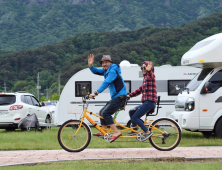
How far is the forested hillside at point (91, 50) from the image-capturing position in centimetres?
5262

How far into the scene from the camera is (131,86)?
55.4 ft

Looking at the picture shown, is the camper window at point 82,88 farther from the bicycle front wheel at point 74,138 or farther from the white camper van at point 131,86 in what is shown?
the bicycle front wheel at point 74,138

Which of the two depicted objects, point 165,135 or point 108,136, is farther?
point 165,135

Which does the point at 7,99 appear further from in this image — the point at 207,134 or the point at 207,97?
the point at 207,97

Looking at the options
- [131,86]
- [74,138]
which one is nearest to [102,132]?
[74,138]

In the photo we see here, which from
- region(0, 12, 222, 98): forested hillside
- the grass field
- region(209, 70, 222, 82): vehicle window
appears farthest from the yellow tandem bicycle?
region(0, 12, 222, 98): forested hillside

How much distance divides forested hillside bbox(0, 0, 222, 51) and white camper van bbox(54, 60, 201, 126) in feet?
299

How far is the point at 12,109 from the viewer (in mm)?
15789

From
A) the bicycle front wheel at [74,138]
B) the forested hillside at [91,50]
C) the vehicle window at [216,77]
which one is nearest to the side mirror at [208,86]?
the vehicle window at [216,77]

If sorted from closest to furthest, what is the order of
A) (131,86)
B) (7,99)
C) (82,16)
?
1. (7,99)
2. (131,86)
3. (82,16)

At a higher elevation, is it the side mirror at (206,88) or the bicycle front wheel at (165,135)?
the side mirror at (206,88)

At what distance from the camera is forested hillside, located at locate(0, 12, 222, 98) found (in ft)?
173

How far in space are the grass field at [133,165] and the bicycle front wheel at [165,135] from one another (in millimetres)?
1310

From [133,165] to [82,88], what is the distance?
10501mm
